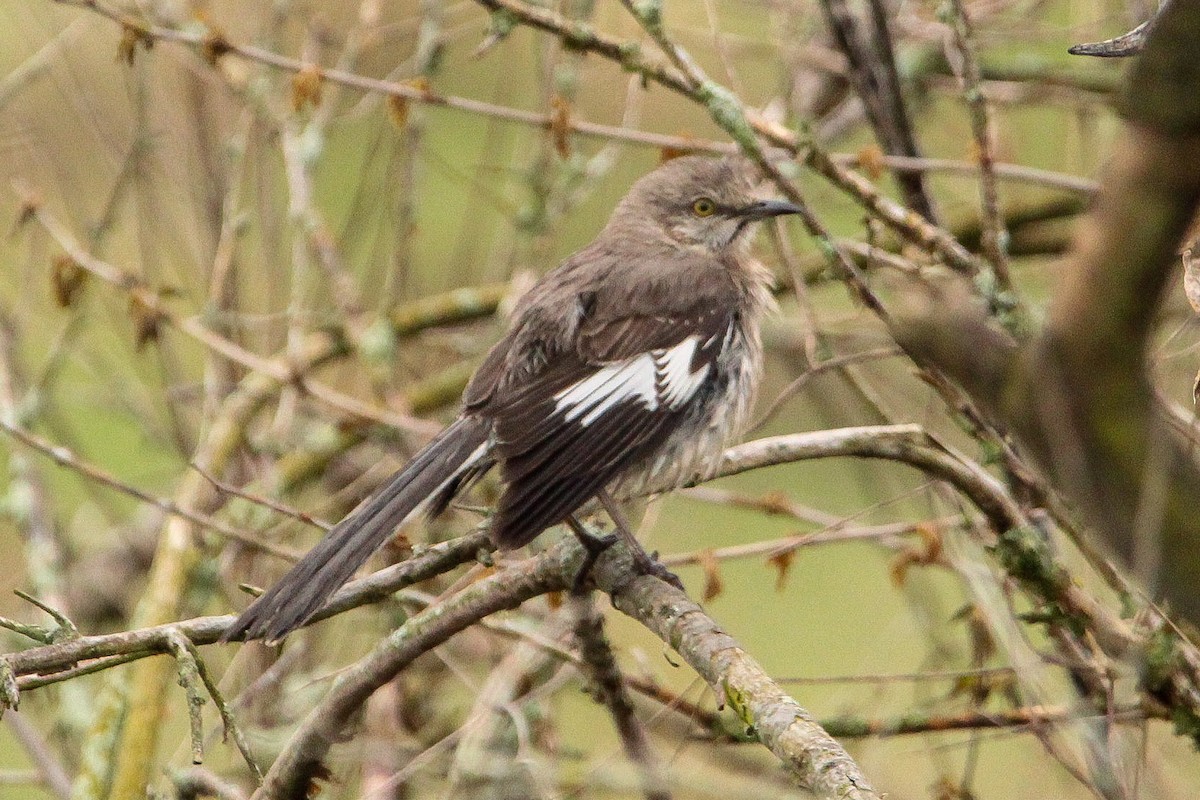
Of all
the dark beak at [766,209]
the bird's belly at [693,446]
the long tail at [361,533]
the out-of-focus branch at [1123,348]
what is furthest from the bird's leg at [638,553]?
the out-of-focus branch at [1123,348]

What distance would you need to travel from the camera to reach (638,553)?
332cm

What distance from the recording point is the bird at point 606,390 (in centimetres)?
324

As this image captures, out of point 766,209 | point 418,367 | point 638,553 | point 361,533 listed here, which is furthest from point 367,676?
point 418,367

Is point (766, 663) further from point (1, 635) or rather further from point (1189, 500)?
point (1189, 500)

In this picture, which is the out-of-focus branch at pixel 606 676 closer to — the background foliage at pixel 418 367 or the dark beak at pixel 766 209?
the background foliage at pixel 418 367

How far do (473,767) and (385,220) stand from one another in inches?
114

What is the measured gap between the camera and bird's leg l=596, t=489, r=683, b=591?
3244 mm

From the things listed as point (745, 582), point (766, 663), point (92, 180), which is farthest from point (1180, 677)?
point (745, 582)

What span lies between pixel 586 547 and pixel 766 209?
1.61 meters

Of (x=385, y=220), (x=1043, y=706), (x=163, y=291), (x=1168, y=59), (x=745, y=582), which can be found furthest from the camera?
(x=745, y=582)

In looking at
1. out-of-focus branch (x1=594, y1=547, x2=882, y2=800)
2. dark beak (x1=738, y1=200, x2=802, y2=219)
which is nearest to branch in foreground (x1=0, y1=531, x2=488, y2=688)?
out-of-focus branch (x1=594, y1=547, x2=882, y2=800)

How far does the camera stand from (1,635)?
15.8 ft

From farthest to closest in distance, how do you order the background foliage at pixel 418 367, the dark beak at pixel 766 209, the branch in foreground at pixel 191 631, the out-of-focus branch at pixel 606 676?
the dark beak at pixel 766 209 < the background foliage at pixel 418 367 < the out-of-focus branch at pixel 606 676 < the branch in foreground at pixel 191 631

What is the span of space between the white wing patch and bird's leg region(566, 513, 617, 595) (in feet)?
1.05
